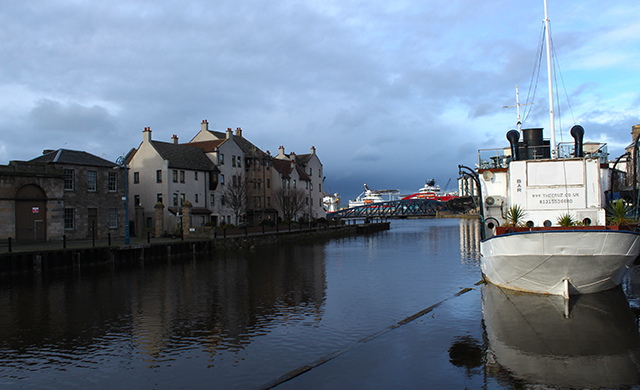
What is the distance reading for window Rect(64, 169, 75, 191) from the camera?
41.3 metres

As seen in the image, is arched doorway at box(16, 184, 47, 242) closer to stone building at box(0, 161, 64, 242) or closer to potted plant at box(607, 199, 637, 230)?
stone building at box(0, 161, 64, 242)

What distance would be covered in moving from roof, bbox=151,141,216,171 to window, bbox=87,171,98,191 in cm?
1085

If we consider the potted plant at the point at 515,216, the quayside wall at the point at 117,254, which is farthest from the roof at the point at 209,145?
the potted plant at the point at 515,216

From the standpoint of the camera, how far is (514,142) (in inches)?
798

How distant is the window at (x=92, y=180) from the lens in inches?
1704

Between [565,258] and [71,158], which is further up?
[71,158]

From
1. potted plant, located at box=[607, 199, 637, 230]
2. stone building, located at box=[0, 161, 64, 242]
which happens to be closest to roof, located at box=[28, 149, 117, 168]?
stone building, located at box=[0, 161, 64, 242]

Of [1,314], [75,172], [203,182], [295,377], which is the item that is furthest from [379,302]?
[203,182]

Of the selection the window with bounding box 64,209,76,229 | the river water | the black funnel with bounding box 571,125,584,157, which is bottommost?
the river water

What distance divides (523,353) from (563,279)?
558 cm

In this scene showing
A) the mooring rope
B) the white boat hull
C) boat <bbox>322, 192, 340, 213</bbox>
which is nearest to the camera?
the mooring rope

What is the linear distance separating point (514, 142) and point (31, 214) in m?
33.8

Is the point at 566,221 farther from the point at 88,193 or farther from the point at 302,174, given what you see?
the point at 302,174

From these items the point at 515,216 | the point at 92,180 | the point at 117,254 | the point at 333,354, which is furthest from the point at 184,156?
the point at 333,354
